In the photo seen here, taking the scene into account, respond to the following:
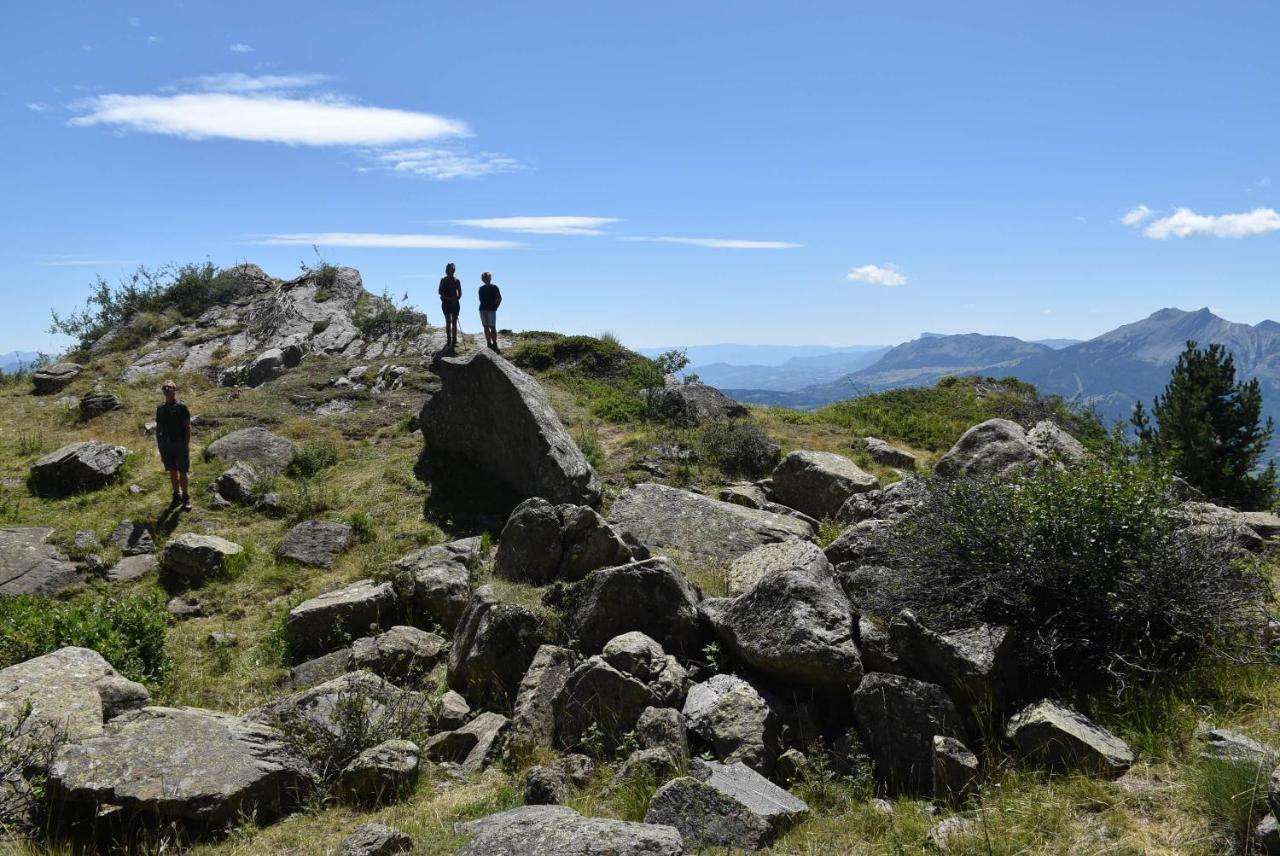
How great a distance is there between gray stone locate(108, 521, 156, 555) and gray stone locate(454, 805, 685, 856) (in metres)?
11.6

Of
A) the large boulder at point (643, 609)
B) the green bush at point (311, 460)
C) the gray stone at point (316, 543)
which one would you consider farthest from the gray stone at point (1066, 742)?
the green bush at point (311, 460)

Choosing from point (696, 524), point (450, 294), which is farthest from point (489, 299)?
point (696, 524)

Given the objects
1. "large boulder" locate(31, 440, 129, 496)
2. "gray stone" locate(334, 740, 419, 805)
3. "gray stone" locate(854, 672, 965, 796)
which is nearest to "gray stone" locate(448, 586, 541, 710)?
"gray stone" locate(334, 740, 419, 805)

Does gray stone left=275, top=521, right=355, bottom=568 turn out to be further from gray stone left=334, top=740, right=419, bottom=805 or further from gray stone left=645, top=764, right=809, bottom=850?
gray stone left=645, top=764, right=809, bottom=850

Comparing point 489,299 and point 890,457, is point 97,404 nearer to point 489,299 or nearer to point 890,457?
point 489,299

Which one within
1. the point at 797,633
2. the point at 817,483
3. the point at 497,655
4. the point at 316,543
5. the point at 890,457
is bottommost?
the point at 497,655

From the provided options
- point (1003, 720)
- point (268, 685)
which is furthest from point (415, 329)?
point (1003, 720)

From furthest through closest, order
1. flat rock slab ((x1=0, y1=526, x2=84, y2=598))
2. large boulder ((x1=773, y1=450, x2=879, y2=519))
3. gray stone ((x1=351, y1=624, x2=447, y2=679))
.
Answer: large boulder ((x1=773, y1=450, x2=879, y2=519)) → flat rock slab ((x1=0, y1=526, x2=84, y2=598)) → gray stone ((x1=351, y1=624, x2=447, y2=679))

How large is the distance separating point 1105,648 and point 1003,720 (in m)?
1.15

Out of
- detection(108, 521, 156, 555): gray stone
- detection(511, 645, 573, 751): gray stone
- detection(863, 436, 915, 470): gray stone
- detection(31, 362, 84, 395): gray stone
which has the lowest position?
detection(511, 645, 573, 751): gray stone

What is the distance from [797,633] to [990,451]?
26.8ft

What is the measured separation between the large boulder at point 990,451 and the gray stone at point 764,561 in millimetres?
4294

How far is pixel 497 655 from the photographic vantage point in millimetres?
8922

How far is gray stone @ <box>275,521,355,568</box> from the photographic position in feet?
44.8
